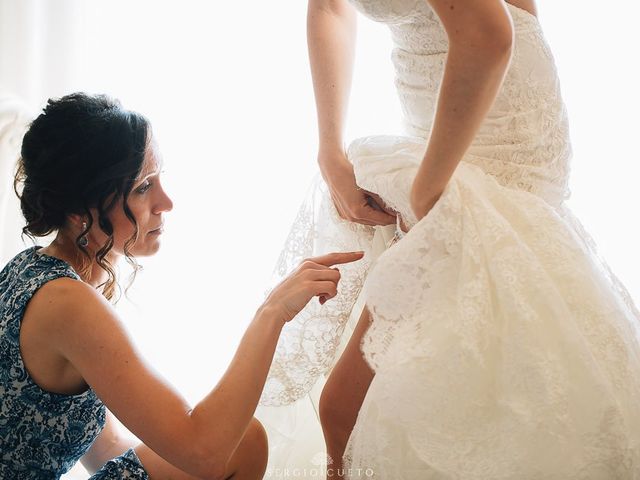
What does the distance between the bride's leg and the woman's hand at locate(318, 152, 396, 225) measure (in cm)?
17

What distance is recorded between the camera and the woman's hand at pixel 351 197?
1272mm

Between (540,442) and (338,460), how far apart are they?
16.8 inches

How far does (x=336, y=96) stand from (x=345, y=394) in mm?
556

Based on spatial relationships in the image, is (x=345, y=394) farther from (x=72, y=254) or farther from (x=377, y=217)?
(x=72, y=254)

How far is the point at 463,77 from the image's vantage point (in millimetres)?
973

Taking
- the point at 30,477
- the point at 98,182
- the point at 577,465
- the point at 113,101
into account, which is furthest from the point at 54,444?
the point at 577,465

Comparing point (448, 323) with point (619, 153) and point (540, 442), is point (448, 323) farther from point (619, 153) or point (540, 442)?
point (619, 153)

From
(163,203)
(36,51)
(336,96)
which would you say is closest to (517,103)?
(336,96)

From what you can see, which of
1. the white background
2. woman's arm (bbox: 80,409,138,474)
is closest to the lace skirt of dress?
woman's arm (bbox: 80,409,138,474)

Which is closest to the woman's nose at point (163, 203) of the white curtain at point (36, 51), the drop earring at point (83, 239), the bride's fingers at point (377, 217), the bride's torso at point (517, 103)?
the drop earring at point (83, 239)

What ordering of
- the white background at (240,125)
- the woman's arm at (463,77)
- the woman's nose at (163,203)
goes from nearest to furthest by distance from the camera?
the woman's arm at (463,77), the woman's nose at (163,203), the white background at (240,125)

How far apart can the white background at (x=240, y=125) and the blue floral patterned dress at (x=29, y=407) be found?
0.92 metres

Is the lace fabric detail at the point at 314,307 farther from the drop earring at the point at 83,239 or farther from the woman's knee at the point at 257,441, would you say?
the drop earring at the point at 83,239

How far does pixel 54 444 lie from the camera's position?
122 cm
